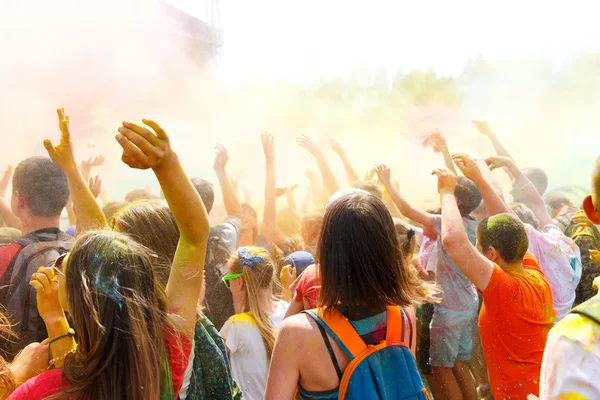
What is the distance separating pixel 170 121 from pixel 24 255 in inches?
176

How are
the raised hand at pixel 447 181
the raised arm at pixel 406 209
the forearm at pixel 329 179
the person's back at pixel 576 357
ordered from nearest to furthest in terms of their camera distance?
1. the person's back at pixel 576 357
2. the raised hand at pixel 447 181
3. the raised arm at pixel 406 209
4. the forearm at pixel 329 179

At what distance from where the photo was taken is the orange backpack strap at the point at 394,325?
1596mm

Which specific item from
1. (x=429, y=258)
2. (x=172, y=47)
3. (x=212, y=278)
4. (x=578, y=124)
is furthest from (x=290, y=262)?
(x=578, y=124)

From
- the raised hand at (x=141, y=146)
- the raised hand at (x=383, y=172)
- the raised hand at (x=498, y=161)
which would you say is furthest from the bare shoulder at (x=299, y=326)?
the raised hand at (x=498, y=161)

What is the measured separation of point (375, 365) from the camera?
1.52 meters

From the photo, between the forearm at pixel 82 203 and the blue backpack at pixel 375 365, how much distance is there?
111cm

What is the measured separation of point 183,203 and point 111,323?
1.30 ft

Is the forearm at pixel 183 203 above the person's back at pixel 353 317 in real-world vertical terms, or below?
above

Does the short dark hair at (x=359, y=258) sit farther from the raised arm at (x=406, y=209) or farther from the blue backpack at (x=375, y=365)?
the raised arm at (x=406, y=209)

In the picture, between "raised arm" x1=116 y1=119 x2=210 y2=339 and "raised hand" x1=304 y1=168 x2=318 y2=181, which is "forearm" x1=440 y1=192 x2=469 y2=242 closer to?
"raised arm" x1=116 y1=119 x2=210 y2=339

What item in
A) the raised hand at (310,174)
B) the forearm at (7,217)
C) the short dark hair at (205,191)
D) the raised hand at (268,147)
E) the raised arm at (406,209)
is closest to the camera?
the short dark hair at (205,191)

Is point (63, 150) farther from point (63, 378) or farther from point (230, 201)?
point (230, 201)

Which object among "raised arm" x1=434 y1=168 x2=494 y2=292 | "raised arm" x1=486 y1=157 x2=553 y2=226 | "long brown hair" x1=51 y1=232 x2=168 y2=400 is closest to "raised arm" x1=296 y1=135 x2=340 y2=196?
"raised arm" x1=486 y1=157 x2=553 y2=226

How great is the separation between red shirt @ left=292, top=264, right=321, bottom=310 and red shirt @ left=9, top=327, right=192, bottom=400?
0.89 m
